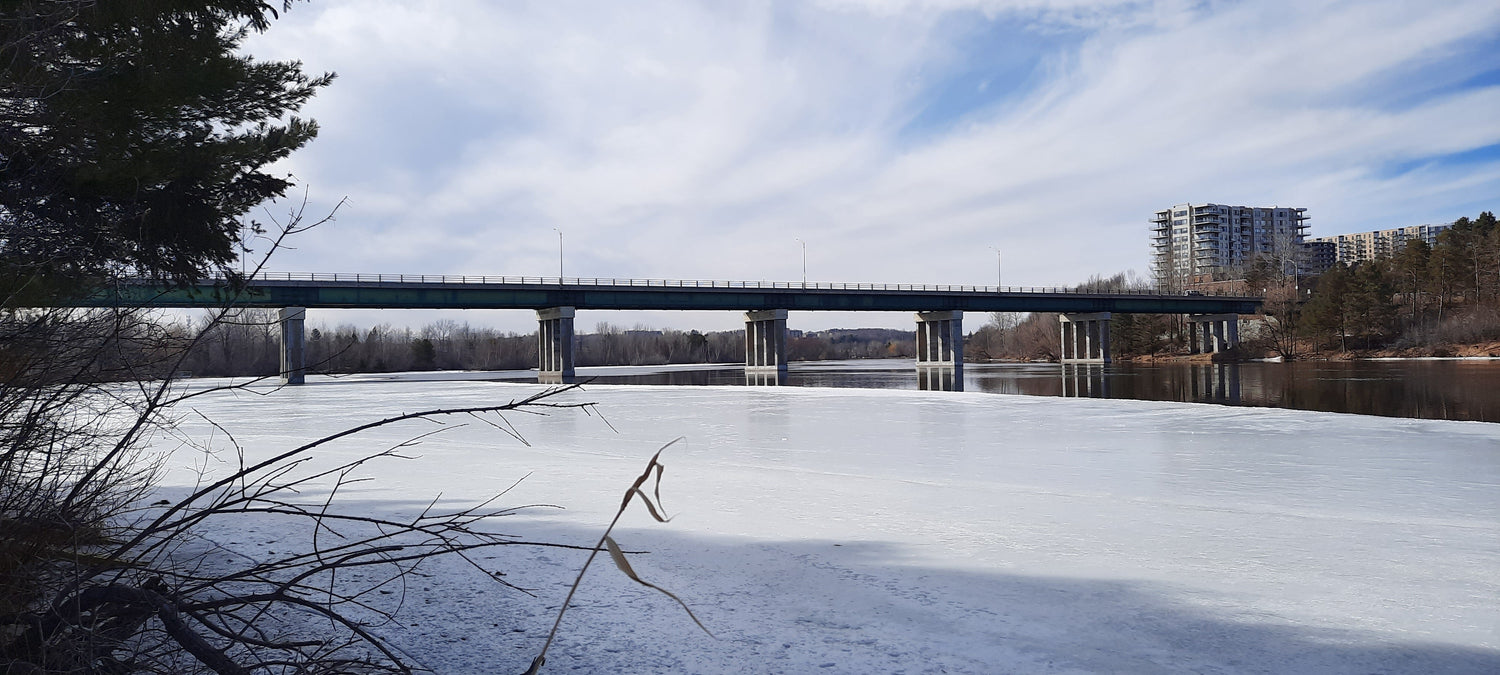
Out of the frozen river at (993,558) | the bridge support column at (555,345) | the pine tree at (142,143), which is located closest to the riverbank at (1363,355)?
the bridge support column at (555,345)

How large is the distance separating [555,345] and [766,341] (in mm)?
21776

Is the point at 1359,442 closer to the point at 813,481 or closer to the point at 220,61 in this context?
the point at 813,481

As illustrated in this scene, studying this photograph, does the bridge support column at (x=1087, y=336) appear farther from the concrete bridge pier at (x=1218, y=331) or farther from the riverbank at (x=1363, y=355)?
the concrete bridge pier at (x=1218, y=331)

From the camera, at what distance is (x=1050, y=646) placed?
5.21 metres

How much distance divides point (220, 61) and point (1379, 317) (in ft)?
367

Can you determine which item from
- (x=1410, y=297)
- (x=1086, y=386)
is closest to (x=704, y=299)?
(x=1086, y=386)

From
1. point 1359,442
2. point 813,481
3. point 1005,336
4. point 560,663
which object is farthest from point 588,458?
point 1005,336

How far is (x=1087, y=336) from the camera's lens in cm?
10388

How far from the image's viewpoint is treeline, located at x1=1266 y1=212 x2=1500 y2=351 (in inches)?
3533

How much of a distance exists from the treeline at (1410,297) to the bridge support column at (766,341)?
59478 mm

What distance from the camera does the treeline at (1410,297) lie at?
89.8m

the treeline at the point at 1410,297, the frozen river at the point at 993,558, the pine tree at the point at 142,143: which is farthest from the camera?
the treeline at the point at 1410,297

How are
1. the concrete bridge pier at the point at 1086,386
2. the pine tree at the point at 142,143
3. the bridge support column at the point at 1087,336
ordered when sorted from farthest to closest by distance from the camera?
the bridge support column at the point at 1087,336 → the concrete bridge pier at the point at 1086,386 → the pine tree at the point at 142,143

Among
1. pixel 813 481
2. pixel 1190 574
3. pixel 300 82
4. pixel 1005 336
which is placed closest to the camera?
pixel 1190 574
